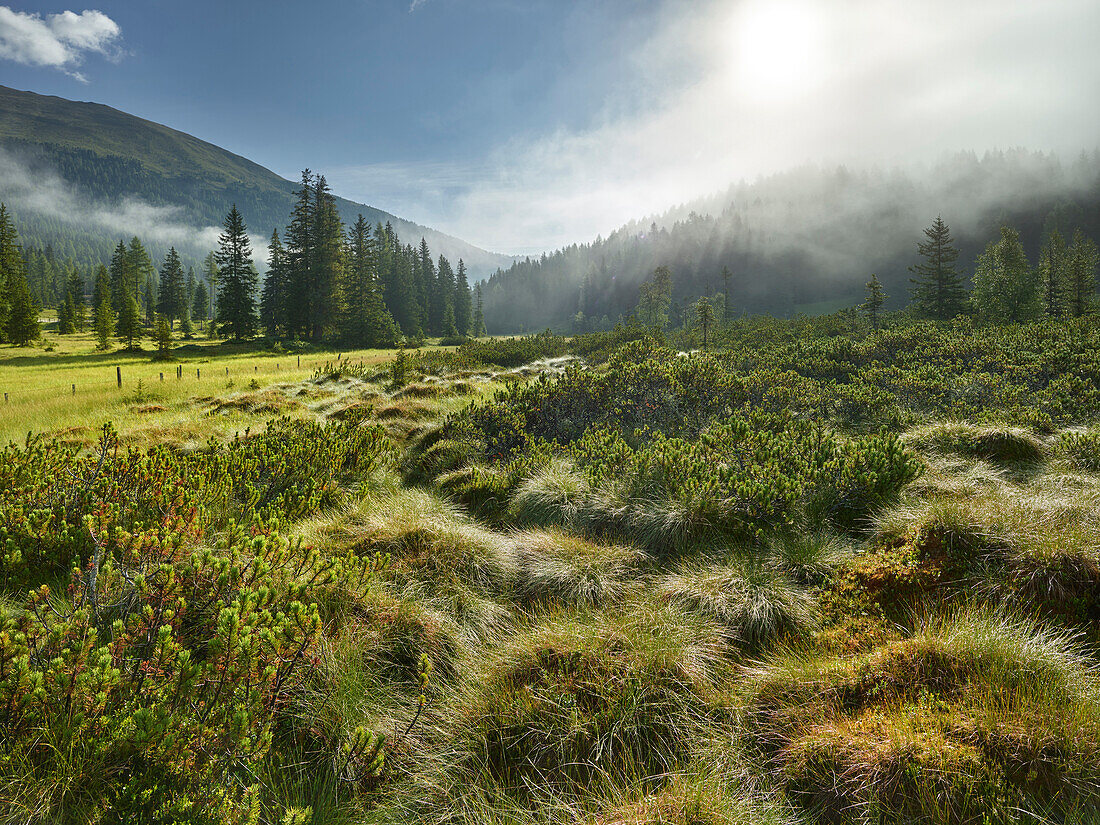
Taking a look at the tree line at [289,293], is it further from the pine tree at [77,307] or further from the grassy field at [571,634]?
the grassy field at [571,634]

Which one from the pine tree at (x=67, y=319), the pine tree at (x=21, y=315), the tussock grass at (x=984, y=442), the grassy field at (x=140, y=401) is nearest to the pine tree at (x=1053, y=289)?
the tussock grass at (x=984, y=442)

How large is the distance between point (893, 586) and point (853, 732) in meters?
1.84

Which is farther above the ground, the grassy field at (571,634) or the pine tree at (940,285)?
the pine tree at (940,285)

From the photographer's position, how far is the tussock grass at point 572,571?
417 centimetres

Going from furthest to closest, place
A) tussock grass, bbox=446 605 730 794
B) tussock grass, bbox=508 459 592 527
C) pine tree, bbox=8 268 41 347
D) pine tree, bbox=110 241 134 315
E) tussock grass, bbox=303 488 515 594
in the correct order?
pine tree, bbox=110 241 134 315 < pine tree, bbox=8 268 41 347 < tussock grass, bbox=508 459 592 527 < tussock grass, bbox=303 488 515 594 < tussock grass, bbox=446 605 730 794

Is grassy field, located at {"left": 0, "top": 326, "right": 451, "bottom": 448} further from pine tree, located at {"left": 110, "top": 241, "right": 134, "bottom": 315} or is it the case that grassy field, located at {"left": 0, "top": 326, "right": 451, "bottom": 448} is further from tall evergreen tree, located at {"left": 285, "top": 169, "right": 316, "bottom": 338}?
pine tree, located at {"left": 110, "top": 241, "right": 134, "bottom": 315}

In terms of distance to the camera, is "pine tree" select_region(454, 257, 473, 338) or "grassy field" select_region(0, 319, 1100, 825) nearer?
"grassy field" select_region(0, 319, 1100, 825)

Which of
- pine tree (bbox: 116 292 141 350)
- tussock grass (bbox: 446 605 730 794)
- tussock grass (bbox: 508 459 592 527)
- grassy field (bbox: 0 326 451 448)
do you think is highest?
pine tree (bbox: 116 292 141 350)

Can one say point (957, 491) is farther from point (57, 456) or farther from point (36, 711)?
point (57, 456)

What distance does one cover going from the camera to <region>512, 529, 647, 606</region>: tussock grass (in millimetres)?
4172

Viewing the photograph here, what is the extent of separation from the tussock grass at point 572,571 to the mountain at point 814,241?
363 feet

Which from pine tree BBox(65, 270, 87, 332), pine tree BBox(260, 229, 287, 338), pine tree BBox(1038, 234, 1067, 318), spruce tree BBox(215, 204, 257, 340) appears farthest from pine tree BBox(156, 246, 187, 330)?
pine tree BBox(1038, 234, 1067, 318)

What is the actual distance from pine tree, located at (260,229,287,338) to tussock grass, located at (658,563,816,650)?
51.3m

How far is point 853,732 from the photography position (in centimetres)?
235
